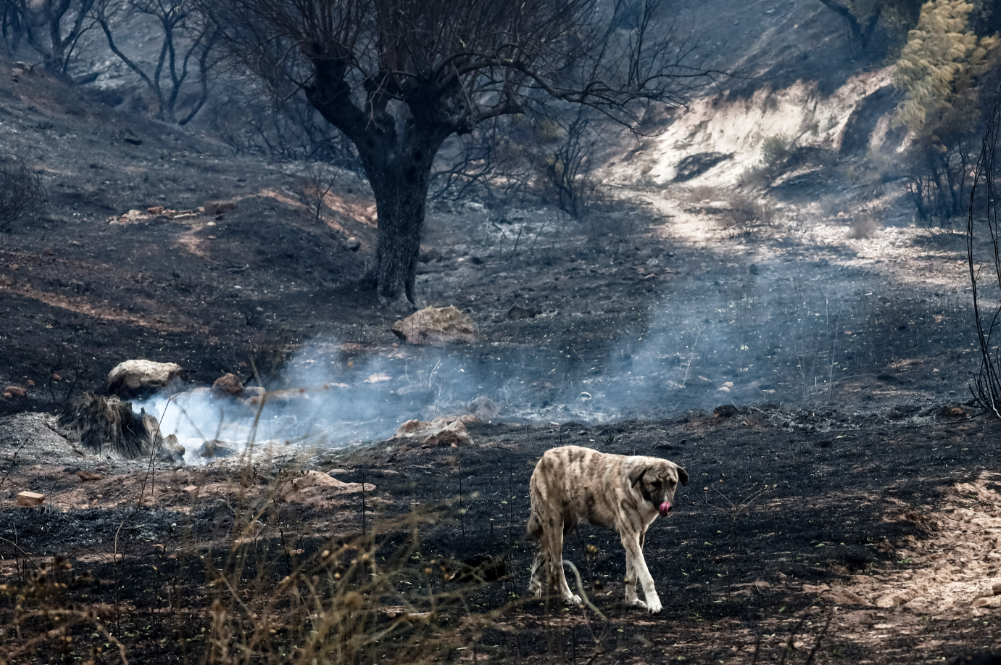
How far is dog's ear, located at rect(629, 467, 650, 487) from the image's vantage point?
4561 millimetres

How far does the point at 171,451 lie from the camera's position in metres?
9.80

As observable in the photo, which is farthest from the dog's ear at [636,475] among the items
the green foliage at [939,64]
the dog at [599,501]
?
the green foliage at [939,64]

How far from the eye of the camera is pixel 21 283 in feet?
47.7

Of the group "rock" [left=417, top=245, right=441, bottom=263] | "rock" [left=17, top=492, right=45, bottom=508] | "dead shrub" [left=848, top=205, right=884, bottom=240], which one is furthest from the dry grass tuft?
"rock" [left=17, top=492, right=45, bottom=508]

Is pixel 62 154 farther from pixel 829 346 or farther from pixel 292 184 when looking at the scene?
pixel 829 346

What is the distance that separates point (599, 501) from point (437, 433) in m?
5.43

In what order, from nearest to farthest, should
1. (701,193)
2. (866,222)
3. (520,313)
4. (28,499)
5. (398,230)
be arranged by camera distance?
(28,499) → (520,313) → (398,230) → (866,222) → (701,193)

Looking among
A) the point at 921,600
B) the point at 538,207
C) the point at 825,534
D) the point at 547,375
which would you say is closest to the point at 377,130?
the point at 547,375

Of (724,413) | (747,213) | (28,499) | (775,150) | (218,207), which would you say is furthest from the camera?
(775,150)

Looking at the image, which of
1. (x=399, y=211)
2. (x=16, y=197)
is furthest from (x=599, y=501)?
(x=16, y=197)

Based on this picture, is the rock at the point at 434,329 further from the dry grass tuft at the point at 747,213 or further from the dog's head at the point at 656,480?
the dog's head at the point at 656,480

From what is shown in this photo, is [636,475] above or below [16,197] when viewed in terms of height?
below

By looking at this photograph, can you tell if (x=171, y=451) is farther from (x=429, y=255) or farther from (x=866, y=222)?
(x=866, y=222)

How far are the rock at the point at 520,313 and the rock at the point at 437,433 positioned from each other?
224 inches
